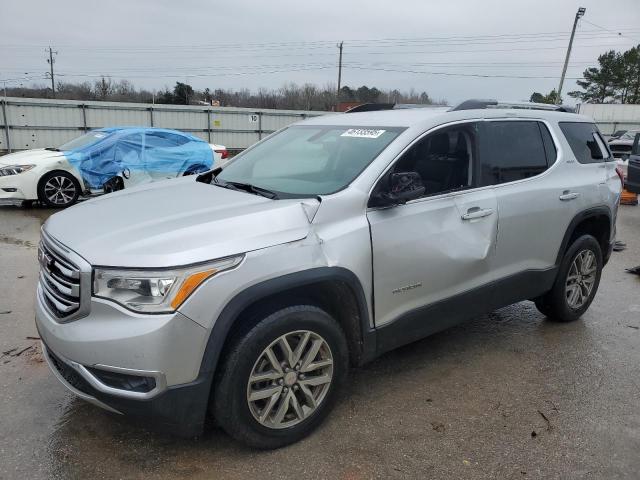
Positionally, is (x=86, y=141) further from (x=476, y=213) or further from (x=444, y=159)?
(x=476, y=213)

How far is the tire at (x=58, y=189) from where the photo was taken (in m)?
9.79

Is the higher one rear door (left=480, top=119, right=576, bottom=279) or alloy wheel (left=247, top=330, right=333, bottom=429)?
rear door (left=480, top=119, right=576, bottom=279)

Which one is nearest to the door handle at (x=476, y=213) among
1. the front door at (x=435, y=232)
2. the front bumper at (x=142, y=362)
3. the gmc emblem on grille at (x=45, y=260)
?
the front door at (x=435, y=232)

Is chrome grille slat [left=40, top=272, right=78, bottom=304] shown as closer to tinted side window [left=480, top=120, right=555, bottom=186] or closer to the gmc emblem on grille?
the gmc emblem on grille

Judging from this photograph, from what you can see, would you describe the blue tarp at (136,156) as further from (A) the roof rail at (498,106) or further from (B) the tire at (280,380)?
(B) the tire at (280,380)

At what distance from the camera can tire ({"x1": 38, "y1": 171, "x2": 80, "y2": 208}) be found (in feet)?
32.1

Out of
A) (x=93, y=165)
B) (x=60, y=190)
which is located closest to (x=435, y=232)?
(x=93, y=165)

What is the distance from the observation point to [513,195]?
151 inches

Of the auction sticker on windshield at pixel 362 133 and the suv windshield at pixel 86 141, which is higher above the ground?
the auction sticker on windshield at pixel 362 133

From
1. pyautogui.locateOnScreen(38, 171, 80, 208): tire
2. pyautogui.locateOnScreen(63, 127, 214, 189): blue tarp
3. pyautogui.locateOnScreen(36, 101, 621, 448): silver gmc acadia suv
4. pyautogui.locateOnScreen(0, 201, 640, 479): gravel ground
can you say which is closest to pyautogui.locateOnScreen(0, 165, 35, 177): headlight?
pyautogui.locateOnScreen(38, 171, 80, 208): tire

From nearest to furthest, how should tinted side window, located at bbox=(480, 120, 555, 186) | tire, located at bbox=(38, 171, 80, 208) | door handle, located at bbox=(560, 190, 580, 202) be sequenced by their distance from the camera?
tinted side window, located at bbox=(480, 120, 555, 186), door handle, located at bbox=(560, 190, 580, 202), tire, located at bbox=(38, 171, 80, 208)

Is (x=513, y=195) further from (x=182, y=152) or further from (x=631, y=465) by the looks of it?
(x=182, y=152)

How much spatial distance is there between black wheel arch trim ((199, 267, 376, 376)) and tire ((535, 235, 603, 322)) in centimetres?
241

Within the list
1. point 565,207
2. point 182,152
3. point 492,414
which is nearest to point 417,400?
point 492,414
